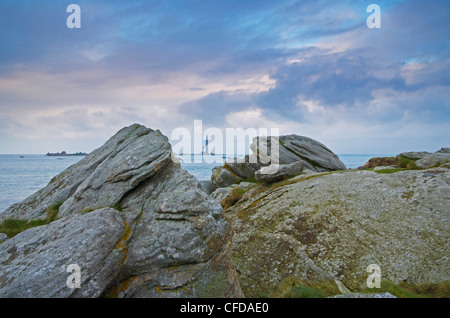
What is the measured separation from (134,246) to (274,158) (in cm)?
2545

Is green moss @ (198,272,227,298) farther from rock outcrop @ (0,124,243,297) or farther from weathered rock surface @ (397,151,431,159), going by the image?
weathered rock surface @ (397,151,431,159)

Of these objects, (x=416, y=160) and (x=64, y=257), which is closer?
(x=64, y=257)

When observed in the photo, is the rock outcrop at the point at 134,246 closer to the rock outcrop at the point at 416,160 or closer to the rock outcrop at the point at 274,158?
the rock outcrop at the point at 416,160

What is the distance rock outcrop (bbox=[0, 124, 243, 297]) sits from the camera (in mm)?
7930

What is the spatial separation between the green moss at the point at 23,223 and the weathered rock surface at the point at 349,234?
32.3 ft

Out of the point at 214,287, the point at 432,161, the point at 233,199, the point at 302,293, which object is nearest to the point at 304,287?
the point at 302,293

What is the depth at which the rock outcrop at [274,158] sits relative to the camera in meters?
33.4

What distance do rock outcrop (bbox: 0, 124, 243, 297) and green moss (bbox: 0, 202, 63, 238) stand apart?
2.24 metres

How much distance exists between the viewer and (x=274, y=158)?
3266 cm
